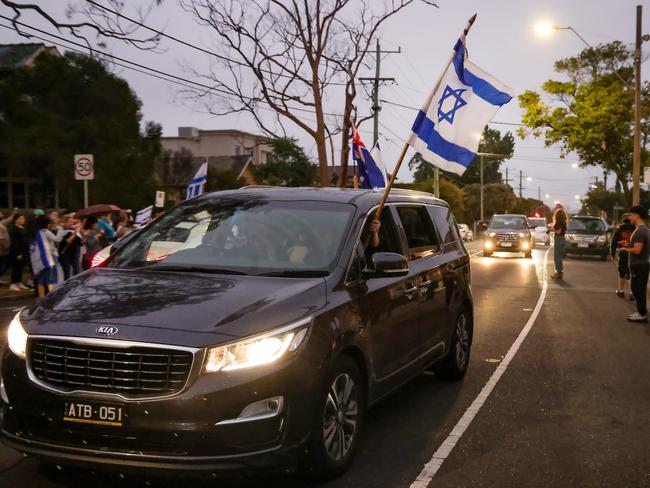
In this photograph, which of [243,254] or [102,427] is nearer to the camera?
[102,427]

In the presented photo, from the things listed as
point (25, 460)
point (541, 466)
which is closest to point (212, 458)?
point (25, 460)

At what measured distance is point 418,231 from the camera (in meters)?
6.73

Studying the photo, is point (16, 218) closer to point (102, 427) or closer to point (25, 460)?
point (25, 460)

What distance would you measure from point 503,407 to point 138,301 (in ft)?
11.5

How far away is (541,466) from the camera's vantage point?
16.2ft

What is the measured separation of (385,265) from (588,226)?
2924cm

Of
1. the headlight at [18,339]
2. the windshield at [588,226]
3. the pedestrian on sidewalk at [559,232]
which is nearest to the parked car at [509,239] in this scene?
the windshield at [588,226]

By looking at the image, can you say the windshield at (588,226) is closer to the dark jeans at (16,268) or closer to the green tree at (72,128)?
the green tree at (72,128)

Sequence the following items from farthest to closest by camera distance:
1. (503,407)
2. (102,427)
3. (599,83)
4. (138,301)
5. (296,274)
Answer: (599,83) → (503,407) → (296,274) → (138,301) → (102,427)

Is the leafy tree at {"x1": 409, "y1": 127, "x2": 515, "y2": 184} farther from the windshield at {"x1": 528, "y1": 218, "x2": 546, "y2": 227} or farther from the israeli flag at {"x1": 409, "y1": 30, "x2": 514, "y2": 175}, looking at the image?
the israeli flag at {"x1": 409, "y1": 30, "x2": 514, "y2": 175}

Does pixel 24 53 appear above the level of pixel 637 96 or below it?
above

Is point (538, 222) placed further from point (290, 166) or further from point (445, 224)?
point (445, 224)

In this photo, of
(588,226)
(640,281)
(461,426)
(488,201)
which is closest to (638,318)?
(640,281)

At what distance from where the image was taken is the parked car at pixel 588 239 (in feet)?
102
